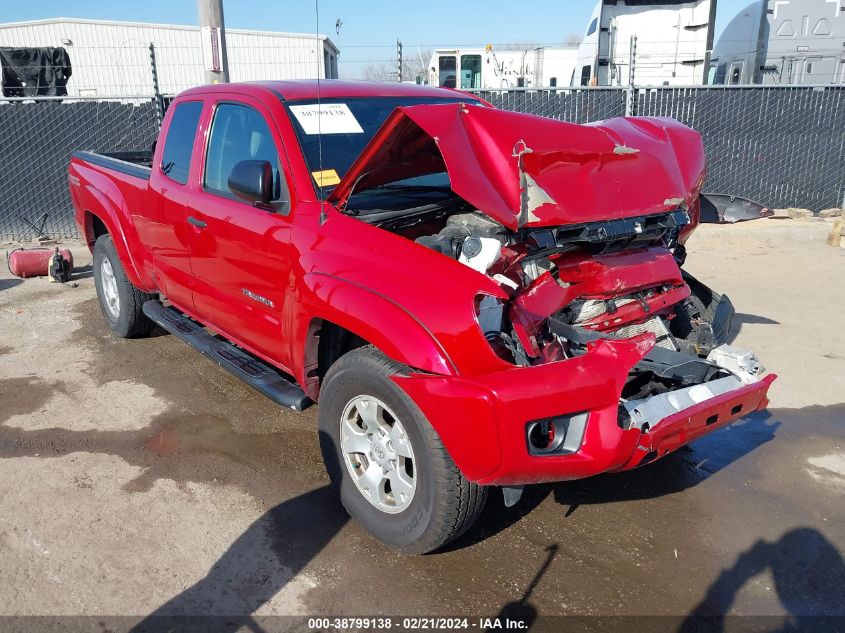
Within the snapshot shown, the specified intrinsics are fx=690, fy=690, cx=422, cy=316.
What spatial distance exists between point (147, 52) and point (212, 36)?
2094 centimetres

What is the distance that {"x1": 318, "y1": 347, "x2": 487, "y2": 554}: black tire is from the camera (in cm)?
274

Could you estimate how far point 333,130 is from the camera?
3.76 m

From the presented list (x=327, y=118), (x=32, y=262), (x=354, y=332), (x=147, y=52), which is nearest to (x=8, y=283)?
(x=32, y=262)

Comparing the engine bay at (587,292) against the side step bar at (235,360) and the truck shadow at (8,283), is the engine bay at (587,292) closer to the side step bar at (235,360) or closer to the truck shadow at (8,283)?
the side step bar at (235,360)

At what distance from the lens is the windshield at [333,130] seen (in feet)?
11.6

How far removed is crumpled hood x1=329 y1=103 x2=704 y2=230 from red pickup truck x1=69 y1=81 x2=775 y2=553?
1cm

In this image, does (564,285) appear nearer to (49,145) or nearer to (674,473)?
(674,473)

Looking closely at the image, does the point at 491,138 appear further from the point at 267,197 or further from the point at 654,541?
the point at 654,541

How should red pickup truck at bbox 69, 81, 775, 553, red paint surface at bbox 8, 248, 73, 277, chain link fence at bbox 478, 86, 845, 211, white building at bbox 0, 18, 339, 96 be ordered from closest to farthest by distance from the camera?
1. red pickup truck at bbox 69, 81, 775, 553
2. red paint surface at bbox 8, 248, 73, 277
3. chain link fence at bbox 478, 86, 845, 211
4. white building at bbox 0, 18, 339, 96

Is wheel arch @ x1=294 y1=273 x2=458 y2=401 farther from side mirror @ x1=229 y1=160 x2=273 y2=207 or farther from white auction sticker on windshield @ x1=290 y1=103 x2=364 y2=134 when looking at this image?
white auction sticker on windshield @ x1=290 y1=103 x2=364 y2=134

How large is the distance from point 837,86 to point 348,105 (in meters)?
9.77

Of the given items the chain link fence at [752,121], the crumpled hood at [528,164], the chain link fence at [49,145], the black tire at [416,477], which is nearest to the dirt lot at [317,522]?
the black tire at [416,477]

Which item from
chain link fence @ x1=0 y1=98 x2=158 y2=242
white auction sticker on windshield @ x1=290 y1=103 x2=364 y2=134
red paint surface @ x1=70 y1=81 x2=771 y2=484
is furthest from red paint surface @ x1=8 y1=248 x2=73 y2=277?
white auction sticker on windshield @ x1=290 y1=103 x2=364 y2=134

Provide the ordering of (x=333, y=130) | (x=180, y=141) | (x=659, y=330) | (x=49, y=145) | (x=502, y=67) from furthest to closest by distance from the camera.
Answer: (x=502, y=67), (x=49, y=145), (x=180, y=141), (x=333, y=130), (x=659, y=330)
